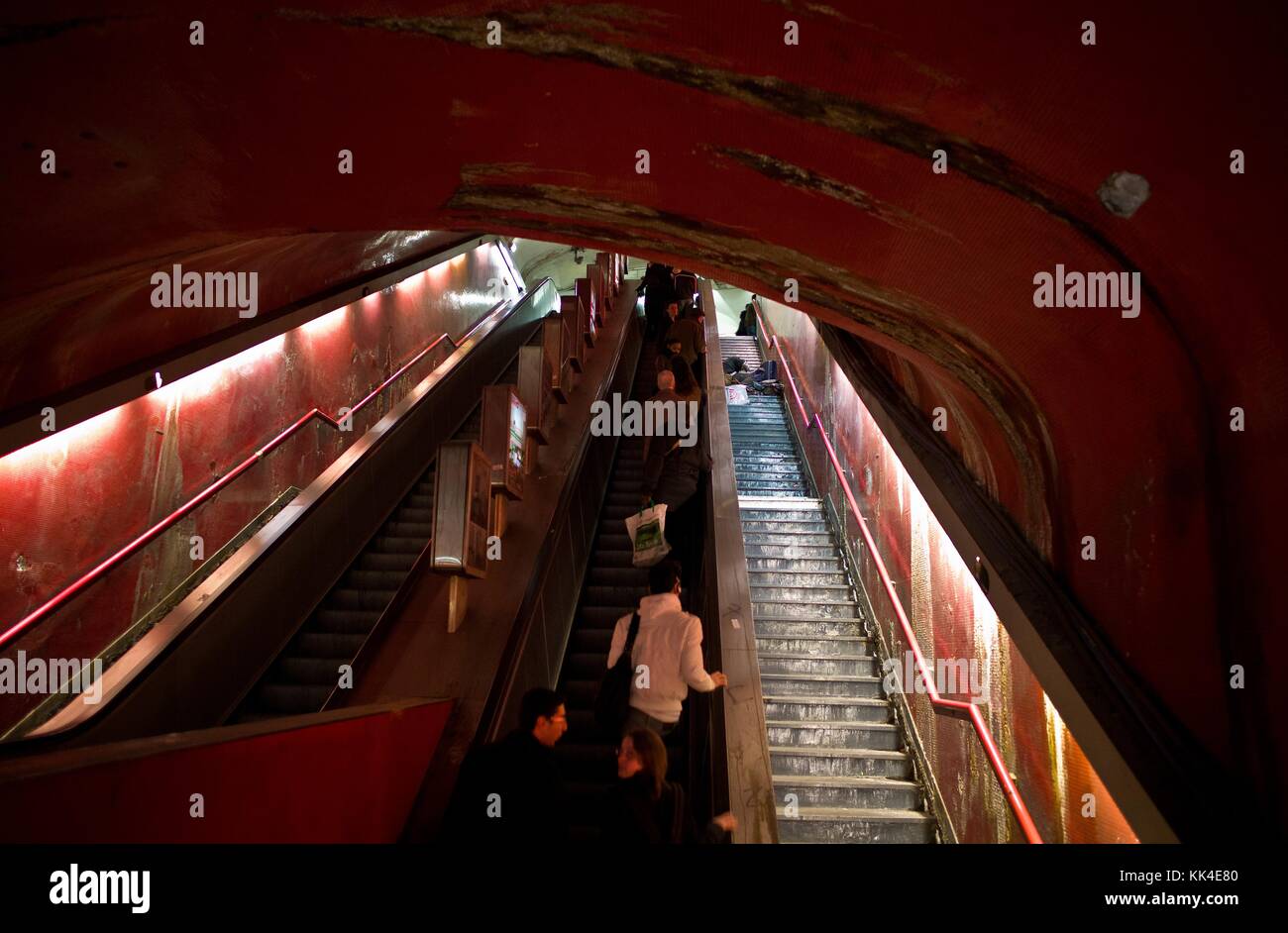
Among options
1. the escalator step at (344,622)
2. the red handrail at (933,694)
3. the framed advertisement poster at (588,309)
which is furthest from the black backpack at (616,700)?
the framed advertisement poster at (588,309)

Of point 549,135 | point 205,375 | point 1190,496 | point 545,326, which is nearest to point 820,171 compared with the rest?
point 549,135

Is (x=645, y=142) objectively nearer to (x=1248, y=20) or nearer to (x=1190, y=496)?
(x=1248, y=20)

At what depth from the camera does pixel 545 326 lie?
31.9ft

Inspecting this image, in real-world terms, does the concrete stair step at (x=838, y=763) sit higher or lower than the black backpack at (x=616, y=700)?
lower

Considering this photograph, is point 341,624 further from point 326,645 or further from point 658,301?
point 658,301

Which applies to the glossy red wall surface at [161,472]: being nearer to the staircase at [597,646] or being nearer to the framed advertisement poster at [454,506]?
the framed advertisement poster at [454,506]

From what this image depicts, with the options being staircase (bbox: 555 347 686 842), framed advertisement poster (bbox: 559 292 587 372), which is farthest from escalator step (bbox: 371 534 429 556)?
framed advertisement poster (bbox: 559 292 587 372)

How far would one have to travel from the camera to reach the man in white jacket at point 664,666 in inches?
167

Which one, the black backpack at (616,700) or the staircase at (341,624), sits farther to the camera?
the staircase at (341,624)

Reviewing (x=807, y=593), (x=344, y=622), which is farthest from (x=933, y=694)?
(x=344, y=622)

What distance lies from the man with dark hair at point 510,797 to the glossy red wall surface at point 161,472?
8.77 feet

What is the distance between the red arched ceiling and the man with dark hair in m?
2.00

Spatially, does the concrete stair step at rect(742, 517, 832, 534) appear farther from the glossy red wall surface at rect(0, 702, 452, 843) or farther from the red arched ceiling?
the red arched ceiling

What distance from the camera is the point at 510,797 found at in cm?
313
